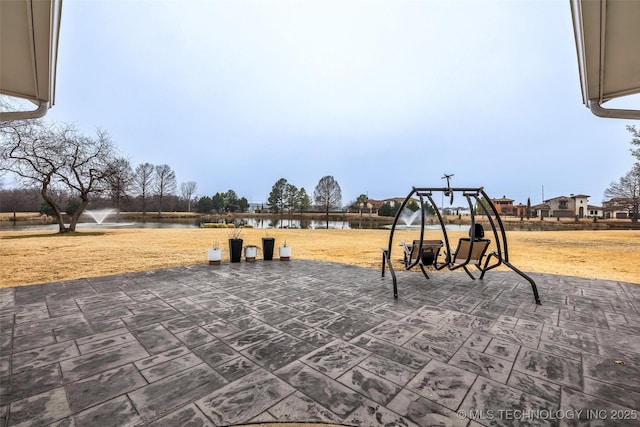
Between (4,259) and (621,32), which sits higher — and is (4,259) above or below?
below

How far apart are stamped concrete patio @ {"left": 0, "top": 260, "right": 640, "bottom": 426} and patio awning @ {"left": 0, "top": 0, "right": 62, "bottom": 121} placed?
7.24 ft

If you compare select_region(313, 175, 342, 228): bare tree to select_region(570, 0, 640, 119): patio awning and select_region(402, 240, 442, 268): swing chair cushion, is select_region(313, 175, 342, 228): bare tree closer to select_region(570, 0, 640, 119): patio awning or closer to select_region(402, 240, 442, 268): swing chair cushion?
select_region(402, 240, 442, 268): swing chair cushion

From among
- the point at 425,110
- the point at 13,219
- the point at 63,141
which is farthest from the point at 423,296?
the point at 425,110

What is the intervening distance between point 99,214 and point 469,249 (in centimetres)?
3333

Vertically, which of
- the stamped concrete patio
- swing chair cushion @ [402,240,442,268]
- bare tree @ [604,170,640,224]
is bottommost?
the stamped concrete patio

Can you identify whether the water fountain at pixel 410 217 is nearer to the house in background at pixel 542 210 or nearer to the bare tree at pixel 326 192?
the bare tree at pixel 326 192

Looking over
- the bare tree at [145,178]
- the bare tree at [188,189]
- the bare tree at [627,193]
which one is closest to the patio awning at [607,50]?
the bare tree at [627,193]

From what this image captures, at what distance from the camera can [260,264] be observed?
20.5ft

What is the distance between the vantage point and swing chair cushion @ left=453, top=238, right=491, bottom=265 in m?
4.26

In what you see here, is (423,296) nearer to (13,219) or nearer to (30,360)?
(30,360)

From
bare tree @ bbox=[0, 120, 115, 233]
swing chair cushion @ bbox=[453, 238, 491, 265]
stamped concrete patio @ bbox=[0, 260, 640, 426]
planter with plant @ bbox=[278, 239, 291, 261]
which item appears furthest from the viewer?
bare tree @ bbox=[0, 120, 115, 233]

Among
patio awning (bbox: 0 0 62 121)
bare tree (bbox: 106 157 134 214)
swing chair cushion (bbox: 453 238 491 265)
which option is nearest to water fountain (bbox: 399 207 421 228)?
bare tree (bbox: 106 157 134 214)

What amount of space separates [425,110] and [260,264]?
63268 mm

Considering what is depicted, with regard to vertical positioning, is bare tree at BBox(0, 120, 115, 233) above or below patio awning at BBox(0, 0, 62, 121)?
above
